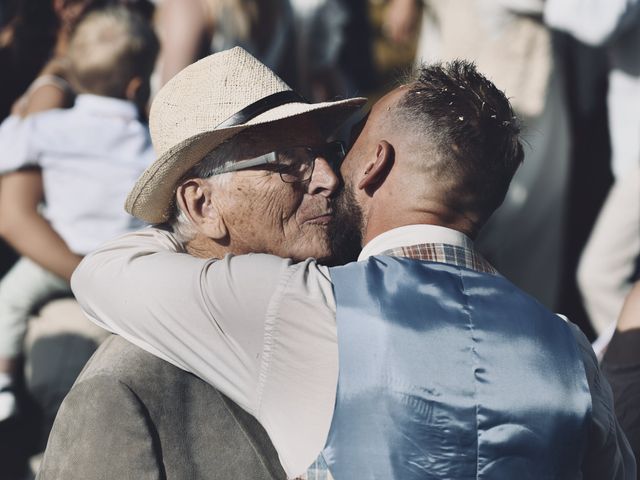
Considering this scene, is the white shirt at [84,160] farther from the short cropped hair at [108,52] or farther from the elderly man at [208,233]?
the elderly man at [208,233]

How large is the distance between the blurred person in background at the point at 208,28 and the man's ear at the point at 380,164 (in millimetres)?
1983

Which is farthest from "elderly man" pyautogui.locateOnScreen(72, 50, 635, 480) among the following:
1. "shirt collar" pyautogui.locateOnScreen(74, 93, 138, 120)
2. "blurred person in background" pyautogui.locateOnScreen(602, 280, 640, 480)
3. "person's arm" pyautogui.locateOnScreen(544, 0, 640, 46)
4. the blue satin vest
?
"person's arm" pyautogui.locateOnScreen(544, 0, 640, 46)

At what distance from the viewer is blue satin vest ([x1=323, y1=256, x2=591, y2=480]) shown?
197 cm

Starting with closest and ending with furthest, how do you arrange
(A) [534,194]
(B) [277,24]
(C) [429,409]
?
(C) [429,409]
(B) [277,24]
(A) [534,194]

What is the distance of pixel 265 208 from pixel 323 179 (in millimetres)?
166

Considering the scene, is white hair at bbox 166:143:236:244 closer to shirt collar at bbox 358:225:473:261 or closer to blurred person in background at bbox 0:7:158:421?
shirt collar at bbox 358:225:473:261

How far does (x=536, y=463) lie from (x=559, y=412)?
0.36 feet

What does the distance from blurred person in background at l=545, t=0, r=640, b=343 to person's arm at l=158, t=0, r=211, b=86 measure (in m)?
1.58

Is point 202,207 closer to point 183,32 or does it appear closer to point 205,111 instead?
point 205,111

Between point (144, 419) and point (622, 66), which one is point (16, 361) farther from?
point (622, 66)

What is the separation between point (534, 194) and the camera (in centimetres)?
517

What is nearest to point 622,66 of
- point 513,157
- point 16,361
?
point 513,157

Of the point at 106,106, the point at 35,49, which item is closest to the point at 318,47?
the point at 35,49

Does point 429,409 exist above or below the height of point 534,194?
above
